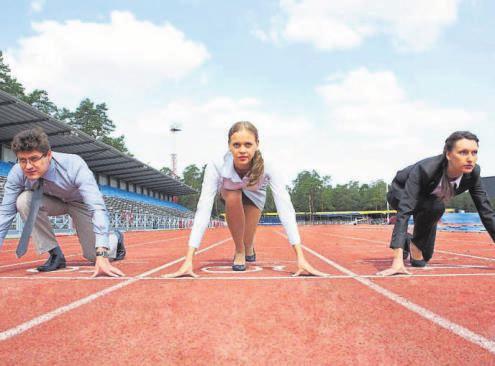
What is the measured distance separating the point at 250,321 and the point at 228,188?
7.66 ft

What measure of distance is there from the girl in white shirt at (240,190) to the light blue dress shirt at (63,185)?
100 cm

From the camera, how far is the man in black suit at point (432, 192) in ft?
14.2

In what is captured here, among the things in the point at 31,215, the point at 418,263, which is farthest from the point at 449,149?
the point at 31,215

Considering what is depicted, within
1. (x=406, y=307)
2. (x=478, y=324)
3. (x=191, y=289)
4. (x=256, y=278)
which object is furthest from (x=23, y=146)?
(x=478, y=324)

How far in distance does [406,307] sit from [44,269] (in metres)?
4.21

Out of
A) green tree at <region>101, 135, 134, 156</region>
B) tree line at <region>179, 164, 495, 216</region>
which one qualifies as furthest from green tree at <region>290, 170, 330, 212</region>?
green tree at <region>101, 135, 134, 156</region>

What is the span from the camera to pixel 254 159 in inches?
175

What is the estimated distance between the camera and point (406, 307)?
2.90 meters

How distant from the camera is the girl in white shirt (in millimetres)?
4203

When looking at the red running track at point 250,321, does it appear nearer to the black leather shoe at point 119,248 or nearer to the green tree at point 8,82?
the black leather shoe at point 119,248

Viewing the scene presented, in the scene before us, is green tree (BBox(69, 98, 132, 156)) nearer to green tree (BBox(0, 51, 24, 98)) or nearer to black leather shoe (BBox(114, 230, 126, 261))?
green tree (BBox(0, 51, 24, 98))

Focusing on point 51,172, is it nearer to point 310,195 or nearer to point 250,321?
point 250,321

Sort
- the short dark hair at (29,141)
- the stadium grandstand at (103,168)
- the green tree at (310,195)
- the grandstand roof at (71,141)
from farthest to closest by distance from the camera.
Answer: the green tree at (310,195) → the stadium grandstand at (103,168) → the grandstand roof at (71,141) → the short dark hair at (29,141)

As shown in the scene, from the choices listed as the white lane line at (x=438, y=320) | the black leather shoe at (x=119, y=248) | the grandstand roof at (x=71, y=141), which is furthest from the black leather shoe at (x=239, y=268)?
the grandstand roof at (x=71, y=141)
